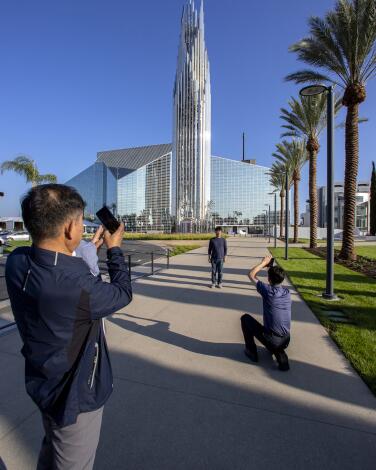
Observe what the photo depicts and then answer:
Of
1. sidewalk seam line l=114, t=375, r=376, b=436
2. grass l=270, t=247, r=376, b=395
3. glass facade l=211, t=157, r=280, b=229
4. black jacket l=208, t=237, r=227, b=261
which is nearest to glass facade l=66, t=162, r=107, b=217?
glass facade l=211, t=157, r=280, b=229

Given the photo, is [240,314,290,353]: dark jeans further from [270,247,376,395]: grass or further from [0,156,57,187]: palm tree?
[0,156,57,187]: palm tree

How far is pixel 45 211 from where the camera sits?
1.47m

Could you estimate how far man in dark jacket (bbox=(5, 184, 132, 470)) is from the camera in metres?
1.37

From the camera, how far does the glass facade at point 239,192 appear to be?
379 ft

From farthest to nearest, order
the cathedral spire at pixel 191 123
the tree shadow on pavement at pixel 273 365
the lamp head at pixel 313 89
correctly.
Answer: the cathedral spire at pixel 191 123
the lamp head at pixel 313 89
the tree shadow on pavement at pixel 273 365

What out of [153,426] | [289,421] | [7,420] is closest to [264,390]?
[289,421]

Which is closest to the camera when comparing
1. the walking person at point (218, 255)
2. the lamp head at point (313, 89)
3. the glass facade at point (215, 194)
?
the lamp head at point (313, 89)

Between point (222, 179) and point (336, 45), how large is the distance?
352 feet

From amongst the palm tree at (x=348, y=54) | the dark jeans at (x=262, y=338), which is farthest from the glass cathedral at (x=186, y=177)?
the dark jeans at (x=262, y=338)

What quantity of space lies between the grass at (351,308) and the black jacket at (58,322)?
10.5 feet

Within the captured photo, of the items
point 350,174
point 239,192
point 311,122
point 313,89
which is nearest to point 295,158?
point 311,122

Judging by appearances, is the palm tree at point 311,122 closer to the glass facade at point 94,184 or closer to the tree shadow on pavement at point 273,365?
the tree shadow on pavement at point 273,365

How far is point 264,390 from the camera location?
3.31m

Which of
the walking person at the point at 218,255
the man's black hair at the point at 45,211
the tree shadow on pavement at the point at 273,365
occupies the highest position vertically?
the man's black hair at the point at 45,211
